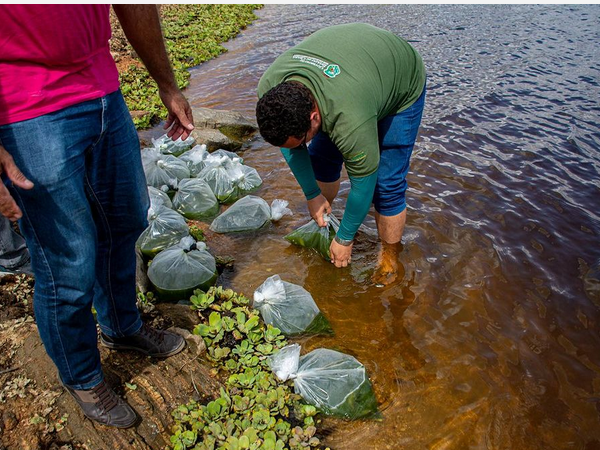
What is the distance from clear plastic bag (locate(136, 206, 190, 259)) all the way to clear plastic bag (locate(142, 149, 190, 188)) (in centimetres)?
Answer: 77

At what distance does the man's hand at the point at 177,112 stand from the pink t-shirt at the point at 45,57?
1.89 feet

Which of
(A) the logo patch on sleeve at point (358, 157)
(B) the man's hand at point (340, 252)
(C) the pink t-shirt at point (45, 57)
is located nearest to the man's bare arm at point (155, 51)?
(C) the pink t-shirt at point (45, 57)

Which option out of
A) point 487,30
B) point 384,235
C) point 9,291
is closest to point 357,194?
point 384,235

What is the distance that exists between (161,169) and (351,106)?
2.58 m

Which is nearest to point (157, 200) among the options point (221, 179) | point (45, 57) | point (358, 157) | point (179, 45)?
point (221, 179)

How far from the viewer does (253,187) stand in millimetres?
4570

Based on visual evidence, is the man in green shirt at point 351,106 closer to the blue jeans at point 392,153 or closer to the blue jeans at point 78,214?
the blue jeans at point 392,153

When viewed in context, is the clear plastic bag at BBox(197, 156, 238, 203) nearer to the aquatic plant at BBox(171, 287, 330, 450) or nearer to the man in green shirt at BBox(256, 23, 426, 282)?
the man in green shirt at BBox(256, 23, 426, 282)

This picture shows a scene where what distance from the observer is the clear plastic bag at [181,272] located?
9.71ft

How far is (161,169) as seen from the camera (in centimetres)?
428

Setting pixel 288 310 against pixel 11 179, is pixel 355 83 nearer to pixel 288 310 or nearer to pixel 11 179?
pixel 288 310

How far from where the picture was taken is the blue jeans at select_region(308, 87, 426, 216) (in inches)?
112

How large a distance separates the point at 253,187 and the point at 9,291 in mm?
2447

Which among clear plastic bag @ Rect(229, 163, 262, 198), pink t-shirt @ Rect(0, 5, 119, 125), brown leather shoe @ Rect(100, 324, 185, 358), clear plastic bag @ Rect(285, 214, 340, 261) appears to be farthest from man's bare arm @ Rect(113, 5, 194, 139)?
clear plastic bag @ Rect(229, 163, 262, 198)
